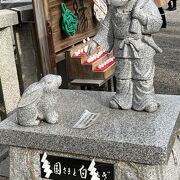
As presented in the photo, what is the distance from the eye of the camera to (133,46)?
2.53 metres

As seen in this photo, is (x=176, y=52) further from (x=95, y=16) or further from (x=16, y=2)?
(x=16, y=2)

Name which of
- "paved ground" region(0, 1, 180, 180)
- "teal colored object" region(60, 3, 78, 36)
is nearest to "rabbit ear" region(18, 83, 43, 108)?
"paved ground" region(0, 1, 180, 180)

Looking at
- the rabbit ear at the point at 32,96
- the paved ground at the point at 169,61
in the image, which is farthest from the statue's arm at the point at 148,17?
the paved ground at the point at 169,61

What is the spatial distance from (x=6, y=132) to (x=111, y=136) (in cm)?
78

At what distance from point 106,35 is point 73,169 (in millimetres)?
978

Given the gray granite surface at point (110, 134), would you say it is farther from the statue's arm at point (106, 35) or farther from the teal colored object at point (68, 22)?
the teal colored object at point (68, 22)

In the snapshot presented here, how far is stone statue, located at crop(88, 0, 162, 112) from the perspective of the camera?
8.13ft

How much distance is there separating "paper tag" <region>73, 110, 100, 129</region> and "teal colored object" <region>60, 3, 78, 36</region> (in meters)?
1.48

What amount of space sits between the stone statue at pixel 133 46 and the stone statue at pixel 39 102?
387 millimetres

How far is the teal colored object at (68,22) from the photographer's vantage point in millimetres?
3960

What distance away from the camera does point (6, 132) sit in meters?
2.64

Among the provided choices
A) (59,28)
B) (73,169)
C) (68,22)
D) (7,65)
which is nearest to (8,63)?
(7,65)

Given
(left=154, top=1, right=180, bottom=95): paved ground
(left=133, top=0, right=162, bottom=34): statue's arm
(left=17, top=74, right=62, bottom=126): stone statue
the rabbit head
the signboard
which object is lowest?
(left=154, top=1, right=180, bottom=95): paved ground

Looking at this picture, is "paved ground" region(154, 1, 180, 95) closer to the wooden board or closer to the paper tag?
the wooden board
